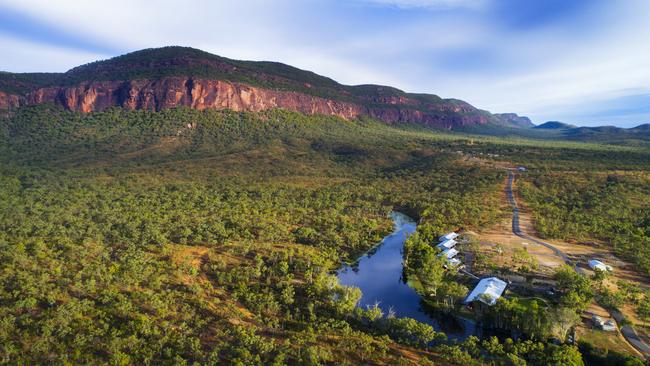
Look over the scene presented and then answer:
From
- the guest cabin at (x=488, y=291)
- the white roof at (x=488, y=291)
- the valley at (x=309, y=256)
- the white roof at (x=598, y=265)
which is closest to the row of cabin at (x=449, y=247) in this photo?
the valley at (x=309, y=256)

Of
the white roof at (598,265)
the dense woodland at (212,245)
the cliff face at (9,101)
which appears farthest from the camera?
the cliff face at (9,101)

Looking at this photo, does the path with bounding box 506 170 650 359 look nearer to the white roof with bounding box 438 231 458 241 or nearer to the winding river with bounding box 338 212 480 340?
the white roof with bounding box 438 231 458 241

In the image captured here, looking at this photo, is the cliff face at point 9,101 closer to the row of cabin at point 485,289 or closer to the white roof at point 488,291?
the row of cabin at point 485,289

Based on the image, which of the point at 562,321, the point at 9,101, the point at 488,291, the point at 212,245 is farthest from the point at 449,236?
the point at 9,101

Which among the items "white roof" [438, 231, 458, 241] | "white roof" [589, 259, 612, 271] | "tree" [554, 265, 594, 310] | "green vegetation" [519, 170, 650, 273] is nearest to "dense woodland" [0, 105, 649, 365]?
"white roof" [438, 231, 458, 241]

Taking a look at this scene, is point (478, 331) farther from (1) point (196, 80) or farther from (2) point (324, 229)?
(1) point (196, 80)

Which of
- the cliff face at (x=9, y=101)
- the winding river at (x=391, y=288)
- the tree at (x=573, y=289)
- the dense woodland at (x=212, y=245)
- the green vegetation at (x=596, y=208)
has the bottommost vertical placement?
the winding river at (x=391, y=288)
